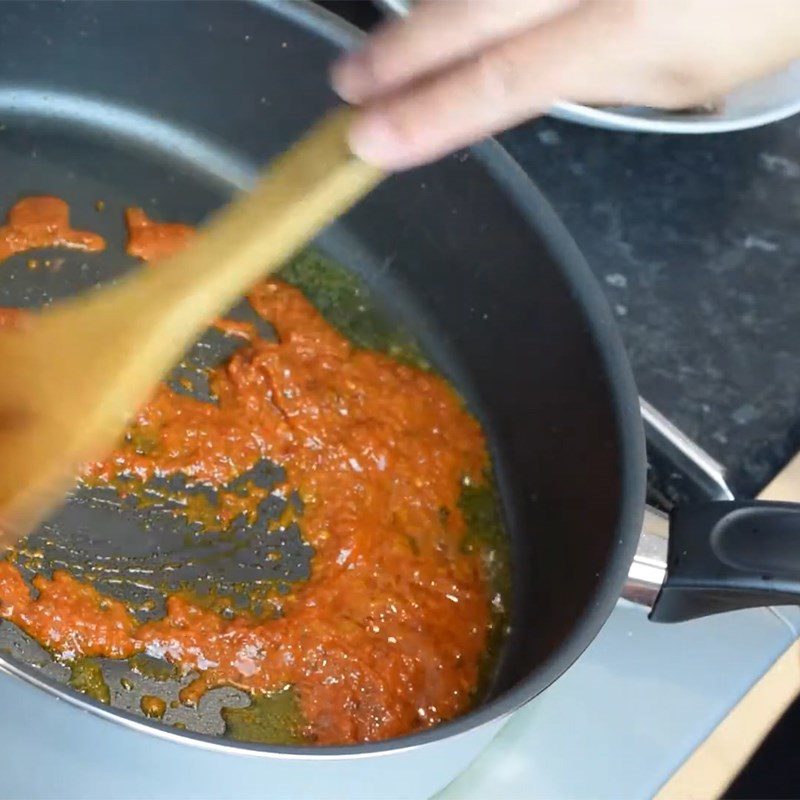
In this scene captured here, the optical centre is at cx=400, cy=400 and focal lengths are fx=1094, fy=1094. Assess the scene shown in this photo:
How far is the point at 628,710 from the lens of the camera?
0.81m

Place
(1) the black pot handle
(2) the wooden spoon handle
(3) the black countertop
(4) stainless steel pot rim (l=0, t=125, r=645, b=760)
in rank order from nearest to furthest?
(4) stainless steel pot rim (l=0, t=125, r=645, b=760), (1) the black pot handle, (2) the wooden spoon handle, (3) the black countertop

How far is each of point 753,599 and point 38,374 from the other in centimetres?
53

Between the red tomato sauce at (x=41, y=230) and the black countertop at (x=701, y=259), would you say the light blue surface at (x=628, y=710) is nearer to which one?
the black countertop at (x=701, y=259)

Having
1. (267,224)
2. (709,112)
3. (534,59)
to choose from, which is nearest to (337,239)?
(267,224)

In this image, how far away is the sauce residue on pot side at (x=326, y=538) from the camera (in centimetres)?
79

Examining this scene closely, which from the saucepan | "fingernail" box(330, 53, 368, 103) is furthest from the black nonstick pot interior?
"fingernail" box(330, 53, 368, 103)

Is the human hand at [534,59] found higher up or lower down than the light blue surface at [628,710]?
higher up

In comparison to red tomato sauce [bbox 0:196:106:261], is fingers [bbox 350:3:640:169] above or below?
above

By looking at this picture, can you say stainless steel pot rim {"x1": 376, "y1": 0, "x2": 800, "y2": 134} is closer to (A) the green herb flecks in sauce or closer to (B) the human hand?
(B) the human hand

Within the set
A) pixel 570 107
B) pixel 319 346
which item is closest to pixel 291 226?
pixel 319 346

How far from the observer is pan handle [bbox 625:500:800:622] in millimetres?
658

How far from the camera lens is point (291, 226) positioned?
78 cm

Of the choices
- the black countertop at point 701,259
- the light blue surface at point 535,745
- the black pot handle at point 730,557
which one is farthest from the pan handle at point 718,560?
the black countertop at point 701,259

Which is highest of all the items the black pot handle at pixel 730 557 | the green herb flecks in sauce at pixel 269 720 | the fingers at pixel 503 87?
the fingers at pixel 503 87
